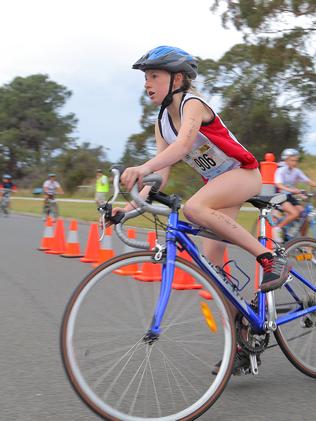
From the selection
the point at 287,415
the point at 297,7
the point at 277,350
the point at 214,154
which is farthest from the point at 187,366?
the point at 297,7

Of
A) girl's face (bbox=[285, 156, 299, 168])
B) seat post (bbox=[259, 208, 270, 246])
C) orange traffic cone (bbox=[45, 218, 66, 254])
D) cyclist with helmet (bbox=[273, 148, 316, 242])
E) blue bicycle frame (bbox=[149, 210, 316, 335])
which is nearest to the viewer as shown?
blue bicycle frame (bbox=[149, 210, 316, 335])

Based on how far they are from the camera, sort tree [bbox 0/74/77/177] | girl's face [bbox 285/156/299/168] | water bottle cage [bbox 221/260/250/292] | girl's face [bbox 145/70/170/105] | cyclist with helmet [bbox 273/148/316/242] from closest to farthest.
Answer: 1. girl's face [bbox 145/70/170/105]
2. water bottle cage [bbox 221/260/250/292]
3. cyclist with helmet [bbox 273/148/316/242]
4. girl's face [bbox 285/156/299/168]
5. tree [bbox 0/74/77/177]

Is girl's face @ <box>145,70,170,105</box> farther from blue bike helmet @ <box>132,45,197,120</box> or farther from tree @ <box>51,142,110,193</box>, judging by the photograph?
tree @ <box>51,142,110,193</box>

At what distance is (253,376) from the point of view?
4.34 meters

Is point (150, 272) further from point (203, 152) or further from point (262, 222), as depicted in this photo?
point (262, 222)

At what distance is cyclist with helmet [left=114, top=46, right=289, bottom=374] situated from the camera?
11.8ft

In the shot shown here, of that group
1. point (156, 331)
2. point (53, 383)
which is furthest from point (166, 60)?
point (53, 383)

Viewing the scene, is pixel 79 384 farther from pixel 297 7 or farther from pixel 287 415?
pixel 297 7

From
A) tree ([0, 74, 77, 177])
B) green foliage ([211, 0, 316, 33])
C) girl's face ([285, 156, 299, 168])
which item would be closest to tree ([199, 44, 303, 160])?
green foliage ([211, 0, 316, 33])

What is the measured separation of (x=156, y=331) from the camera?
3.39m

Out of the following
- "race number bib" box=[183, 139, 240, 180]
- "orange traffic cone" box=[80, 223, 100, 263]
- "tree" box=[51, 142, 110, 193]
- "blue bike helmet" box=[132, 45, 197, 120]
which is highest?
"blue bike helmet" box=[132, 45, 197, 120]

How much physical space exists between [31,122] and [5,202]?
61890 millimetres

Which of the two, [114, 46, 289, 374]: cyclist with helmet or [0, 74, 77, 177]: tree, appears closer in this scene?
[114, 46, 289, 374]: cyclist with helmet

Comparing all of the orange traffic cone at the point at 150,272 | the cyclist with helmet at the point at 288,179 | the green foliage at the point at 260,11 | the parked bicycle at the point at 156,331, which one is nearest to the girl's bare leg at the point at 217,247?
the parked bicycle at the point at 156,331
